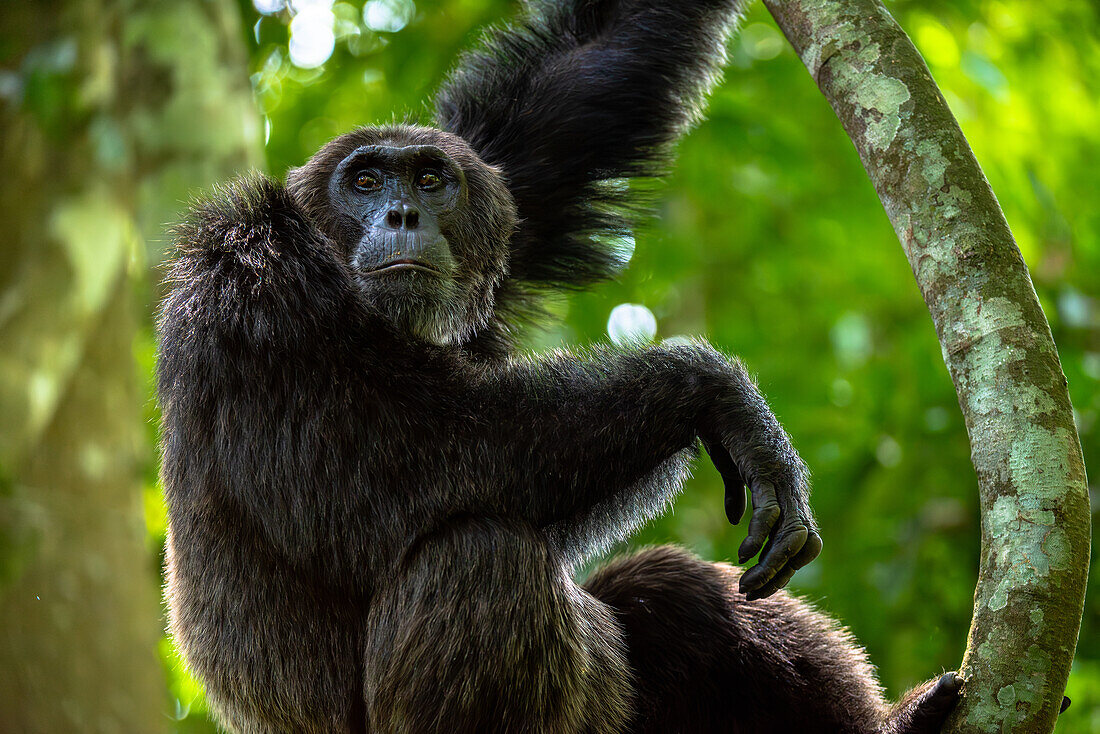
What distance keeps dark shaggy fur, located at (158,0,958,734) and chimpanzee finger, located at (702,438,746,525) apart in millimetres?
11

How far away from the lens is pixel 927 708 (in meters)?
2.70

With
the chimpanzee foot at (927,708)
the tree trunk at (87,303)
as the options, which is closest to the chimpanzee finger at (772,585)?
the chimpanzee foot at (927,708)

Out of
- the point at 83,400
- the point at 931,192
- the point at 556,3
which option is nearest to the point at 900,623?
the point at 931,192

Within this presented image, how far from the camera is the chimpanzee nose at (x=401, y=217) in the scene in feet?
11.9

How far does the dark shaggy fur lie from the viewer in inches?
116

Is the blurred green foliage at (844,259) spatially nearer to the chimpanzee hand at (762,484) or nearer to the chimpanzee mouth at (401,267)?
the chimpanzee mouth at (401,267)

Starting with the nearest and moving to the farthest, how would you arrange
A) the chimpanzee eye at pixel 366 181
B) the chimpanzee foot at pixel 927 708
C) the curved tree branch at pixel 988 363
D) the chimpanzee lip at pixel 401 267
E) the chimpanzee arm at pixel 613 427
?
the curved tree branch at pixel 988 363, the chimpanzee foot at pixel 927 708, the chimpanzee arm at pixel 613 427, the chimpanzee lip at pixel 401 267, the chimpanzee eye at pixel 366 181

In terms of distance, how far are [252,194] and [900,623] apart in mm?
3800

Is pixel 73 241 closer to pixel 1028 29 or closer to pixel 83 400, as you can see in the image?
pixel 83 400

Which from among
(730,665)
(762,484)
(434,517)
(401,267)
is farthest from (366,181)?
(730,665)

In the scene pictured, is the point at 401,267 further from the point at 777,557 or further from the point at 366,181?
the point at 777,557

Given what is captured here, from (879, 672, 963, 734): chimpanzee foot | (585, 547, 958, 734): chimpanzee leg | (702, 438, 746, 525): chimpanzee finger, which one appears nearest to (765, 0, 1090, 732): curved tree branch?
(879, 672, 963, 734): chimpanzee foot

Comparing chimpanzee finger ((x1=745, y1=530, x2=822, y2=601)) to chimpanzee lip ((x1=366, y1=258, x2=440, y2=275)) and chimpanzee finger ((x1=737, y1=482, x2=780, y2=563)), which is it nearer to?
chimpanzee finger ((x1=737, y1=482, x2=780, y2=563))

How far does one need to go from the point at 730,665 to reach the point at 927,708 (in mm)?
844
